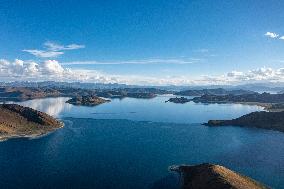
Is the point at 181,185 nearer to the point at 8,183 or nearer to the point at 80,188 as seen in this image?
the point at 80,188

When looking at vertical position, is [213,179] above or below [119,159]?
Answer: above

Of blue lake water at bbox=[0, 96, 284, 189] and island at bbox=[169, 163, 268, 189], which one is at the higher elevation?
island at bbox=[169, 163, 268, 189]

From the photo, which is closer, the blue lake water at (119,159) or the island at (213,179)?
the island at (213,179)

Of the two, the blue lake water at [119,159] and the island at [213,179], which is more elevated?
the island at [213,179]

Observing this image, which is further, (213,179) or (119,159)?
(119,159)

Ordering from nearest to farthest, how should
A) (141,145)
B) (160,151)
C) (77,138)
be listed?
(160,151)
(141,145)
(77,138)

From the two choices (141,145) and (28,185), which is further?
(141,145)

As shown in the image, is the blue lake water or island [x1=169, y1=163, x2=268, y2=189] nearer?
island [x1=169, y1=163, x2=268, y2=189]

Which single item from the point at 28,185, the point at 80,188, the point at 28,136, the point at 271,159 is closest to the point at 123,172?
the point at 80,188
